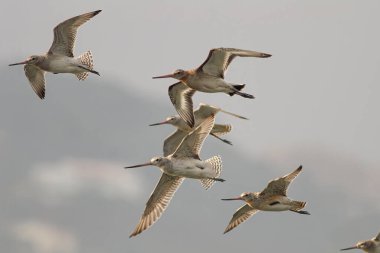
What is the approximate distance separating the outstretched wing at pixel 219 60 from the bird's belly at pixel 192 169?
1.67 metres

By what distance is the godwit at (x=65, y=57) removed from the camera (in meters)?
17.5

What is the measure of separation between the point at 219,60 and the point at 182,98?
1311 millimetres

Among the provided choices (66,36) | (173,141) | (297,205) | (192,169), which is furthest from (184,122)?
(297,205)

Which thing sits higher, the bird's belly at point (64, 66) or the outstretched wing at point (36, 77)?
Result: the bird's belly at point (64, 66)

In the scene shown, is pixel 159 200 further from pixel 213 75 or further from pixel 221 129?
pixel 213 75

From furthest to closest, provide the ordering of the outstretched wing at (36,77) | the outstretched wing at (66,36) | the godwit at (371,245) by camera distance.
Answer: the outstretched wing at (36,77)
the outstretched wing at (66,36)
the godwit at (371,245)

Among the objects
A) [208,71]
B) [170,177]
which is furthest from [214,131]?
[208,71]

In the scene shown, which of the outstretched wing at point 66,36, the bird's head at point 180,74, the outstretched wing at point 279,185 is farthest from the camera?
the outstretched wing at point 66,36

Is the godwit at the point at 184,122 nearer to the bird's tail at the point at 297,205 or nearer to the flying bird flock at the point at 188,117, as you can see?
the flying bird flock at the point at 188,117

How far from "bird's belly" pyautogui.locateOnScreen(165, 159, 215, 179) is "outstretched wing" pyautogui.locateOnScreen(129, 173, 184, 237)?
1353 mm

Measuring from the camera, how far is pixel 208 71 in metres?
16.4

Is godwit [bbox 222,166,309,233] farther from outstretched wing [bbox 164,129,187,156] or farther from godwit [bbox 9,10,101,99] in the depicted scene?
godwit [bbox 9,10,101,99]

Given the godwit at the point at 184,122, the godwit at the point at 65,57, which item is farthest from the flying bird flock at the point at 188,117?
the godwit at the point at 184,122

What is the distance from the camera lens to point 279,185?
1655cm
